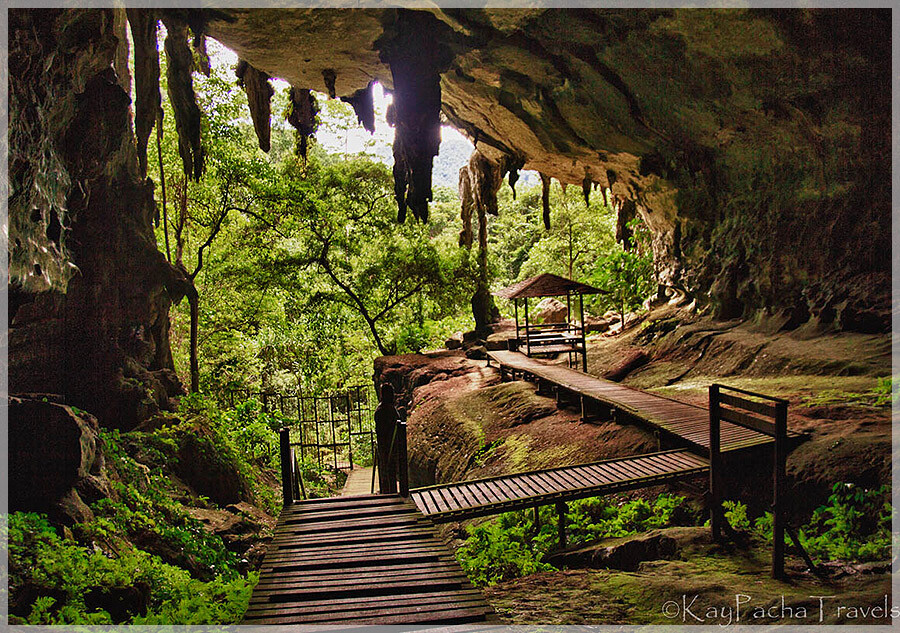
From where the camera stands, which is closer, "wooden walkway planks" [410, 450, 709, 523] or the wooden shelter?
"wooden walkway planks" [410, 450, 709, 523]

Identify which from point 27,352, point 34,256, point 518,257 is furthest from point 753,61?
point 518,257

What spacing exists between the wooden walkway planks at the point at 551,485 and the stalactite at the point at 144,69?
8640 millimetres

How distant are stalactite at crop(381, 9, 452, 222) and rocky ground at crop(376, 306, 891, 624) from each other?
533 centimetres

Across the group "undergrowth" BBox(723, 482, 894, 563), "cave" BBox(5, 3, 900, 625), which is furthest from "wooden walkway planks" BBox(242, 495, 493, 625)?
"undergrowth" BBox(723, 482, 894, 563)

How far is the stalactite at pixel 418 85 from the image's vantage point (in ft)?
35.4

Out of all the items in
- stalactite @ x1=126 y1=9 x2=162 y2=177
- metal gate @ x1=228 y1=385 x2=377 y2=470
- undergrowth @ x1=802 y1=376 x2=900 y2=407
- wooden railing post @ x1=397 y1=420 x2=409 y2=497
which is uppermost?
stalactite @ x1=126 y1=9 x2=162 y2=177

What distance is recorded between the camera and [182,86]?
1097cm

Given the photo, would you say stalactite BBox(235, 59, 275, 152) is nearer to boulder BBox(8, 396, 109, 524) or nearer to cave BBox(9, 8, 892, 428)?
cave BBox(9, 8, 892, 428)

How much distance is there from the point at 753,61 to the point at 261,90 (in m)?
10.7

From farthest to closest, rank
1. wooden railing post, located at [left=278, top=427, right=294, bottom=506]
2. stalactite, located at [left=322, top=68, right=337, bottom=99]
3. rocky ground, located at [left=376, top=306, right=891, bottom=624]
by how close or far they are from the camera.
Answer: stalactite, located at [left=322, top=68, right=337, bottom=99] < wooden railing post, located at [left=278, top=427, right=294, bottom=506] < rocky ground, located at [left=376, top=306, right=891, bottom=624]

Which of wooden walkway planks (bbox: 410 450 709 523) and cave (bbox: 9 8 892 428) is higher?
cave (bbox: 9 8 892 428)

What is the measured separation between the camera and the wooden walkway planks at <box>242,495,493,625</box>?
3.92 m

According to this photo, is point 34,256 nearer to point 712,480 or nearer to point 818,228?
point 712,480

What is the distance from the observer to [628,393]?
10477 millimetres
